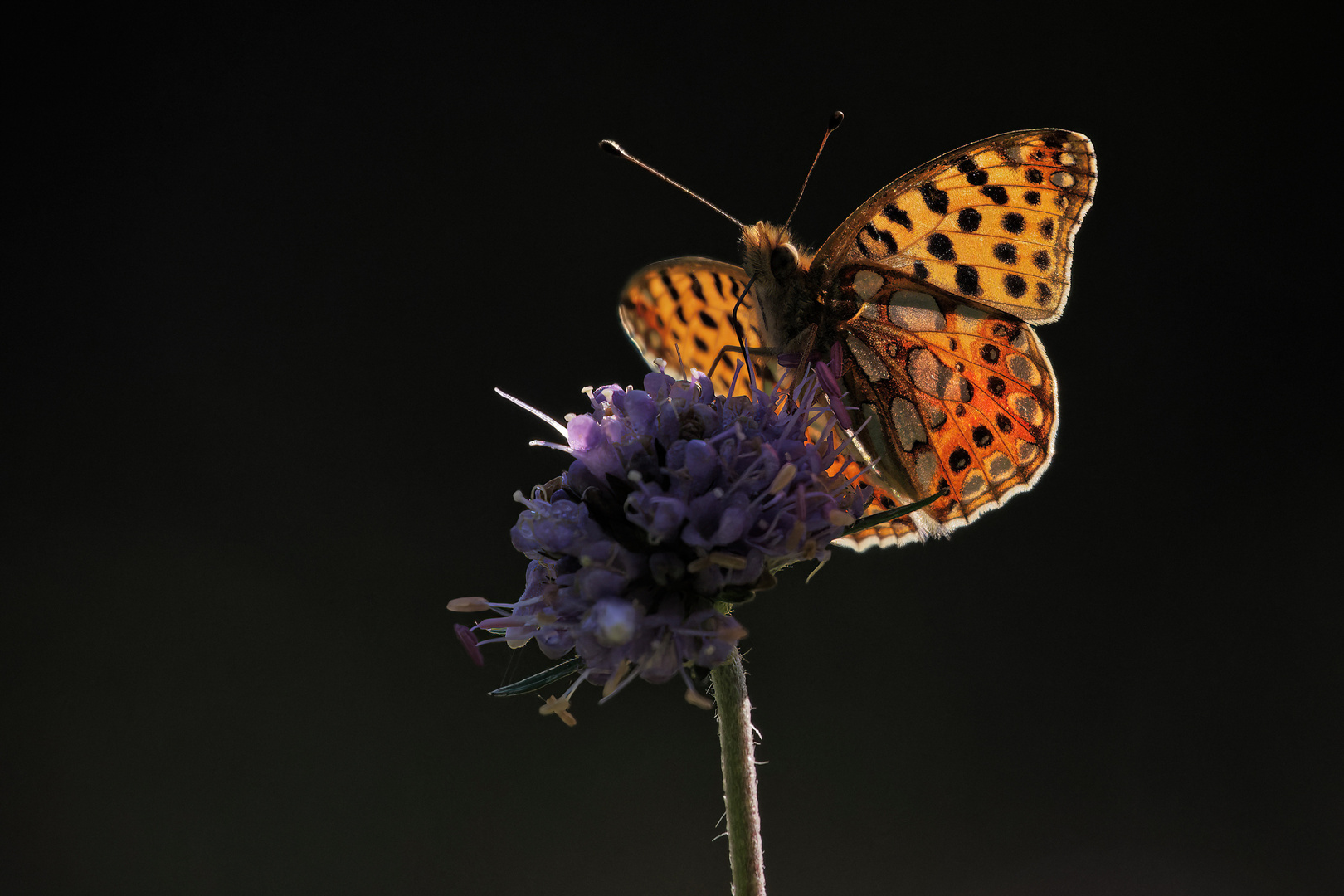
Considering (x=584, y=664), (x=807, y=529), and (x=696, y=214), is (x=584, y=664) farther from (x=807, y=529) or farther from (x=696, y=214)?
(x=696, y=214)

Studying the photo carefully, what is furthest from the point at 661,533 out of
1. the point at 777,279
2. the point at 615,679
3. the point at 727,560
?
the point at 777,279

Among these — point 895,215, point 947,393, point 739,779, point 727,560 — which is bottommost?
point 739,779

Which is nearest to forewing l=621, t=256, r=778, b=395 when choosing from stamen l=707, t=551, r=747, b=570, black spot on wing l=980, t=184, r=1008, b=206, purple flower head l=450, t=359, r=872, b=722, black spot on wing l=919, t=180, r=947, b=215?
black spot on wing l=919, t=180, r=947, b=215

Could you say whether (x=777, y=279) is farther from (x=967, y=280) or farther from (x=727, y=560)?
(x=727, y=560)

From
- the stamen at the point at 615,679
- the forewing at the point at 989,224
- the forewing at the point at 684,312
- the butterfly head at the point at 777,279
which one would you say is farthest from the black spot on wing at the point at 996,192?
the stamen at the point at 615,679

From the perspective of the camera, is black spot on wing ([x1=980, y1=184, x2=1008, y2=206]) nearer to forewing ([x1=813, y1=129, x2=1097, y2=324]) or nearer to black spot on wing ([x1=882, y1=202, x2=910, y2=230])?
forewing ([x1=813, y1=129, x2=1097, y2=324])

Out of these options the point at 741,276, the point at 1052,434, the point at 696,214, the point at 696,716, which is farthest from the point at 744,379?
the point at 696,214
